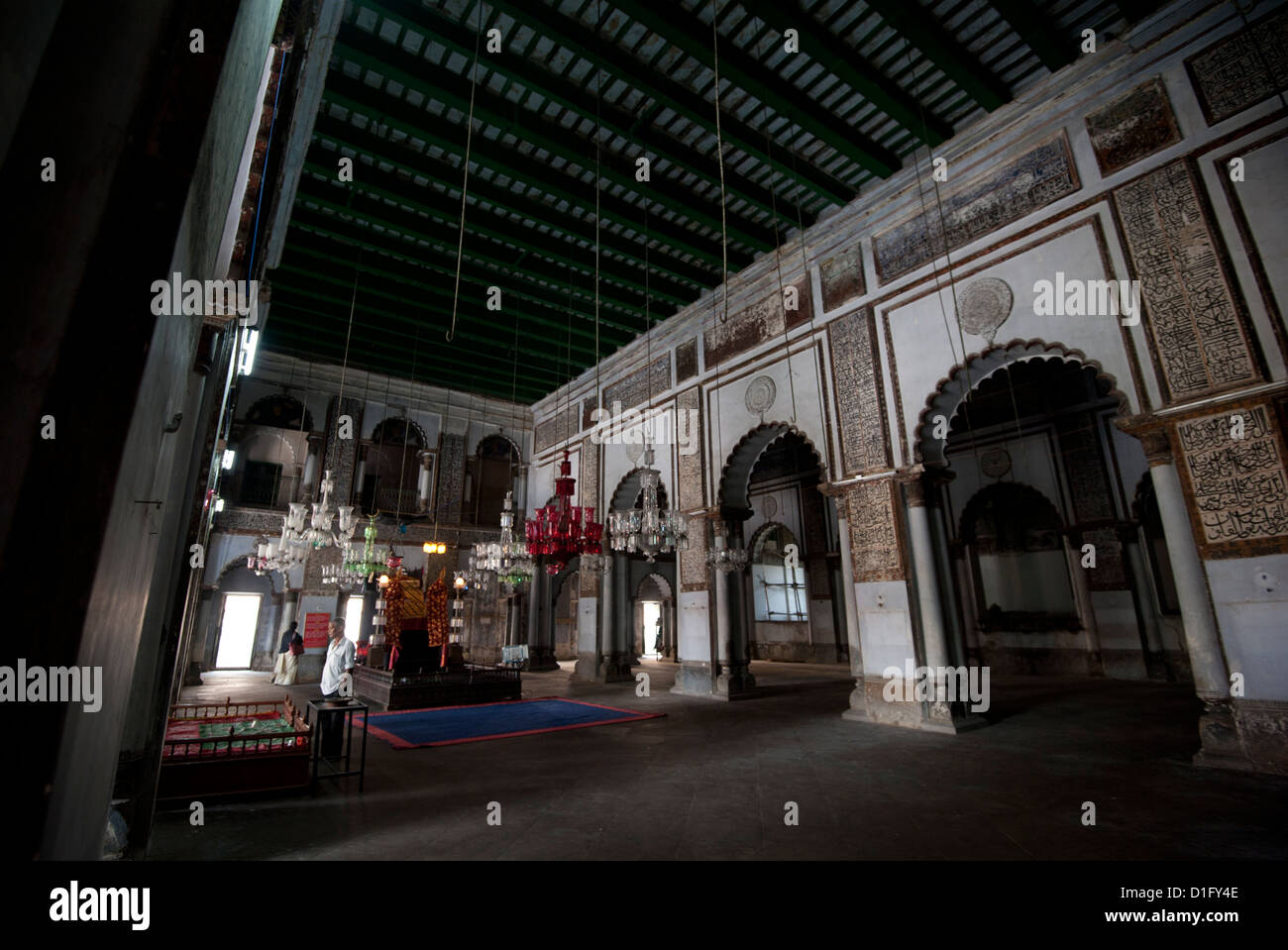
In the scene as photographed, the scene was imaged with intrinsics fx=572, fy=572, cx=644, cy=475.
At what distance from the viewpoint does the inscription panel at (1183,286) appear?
3742mm

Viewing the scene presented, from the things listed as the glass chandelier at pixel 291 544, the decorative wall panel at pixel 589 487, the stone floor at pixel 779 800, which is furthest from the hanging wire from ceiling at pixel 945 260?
the glass chandelier at pixel 291 544

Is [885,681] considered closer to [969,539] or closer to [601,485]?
[601,485]

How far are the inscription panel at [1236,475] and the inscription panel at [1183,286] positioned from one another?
0.87 feet

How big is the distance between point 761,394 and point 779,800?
487cm

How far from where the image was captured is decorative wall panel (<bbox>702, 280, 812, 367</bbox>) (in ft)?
22.2

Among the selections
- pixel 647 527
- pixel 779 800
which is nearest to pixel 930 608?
pixel 647 527

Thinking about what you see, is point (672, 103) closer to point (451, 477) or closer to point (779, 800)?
point (779, 800)

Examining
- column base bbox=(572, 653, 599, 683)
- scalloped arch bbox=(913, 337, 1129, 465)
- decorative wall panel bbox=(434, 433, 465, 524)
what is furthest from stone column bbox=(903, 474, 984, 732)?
decorative wall panel bbox=(434, 433, 465, 524)

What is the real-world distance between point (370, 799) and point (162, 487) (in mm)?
2258

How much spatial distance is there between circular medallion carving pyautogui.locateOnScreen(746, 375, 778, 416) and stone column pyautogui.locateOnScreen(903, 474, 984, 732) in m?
1.99

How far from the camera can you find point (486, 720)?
5848mm

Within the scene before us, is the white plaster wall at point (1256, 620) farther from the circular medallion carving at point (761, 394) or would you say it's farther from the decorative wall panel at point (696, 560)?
the decorative wall panel at point (696, 560)
